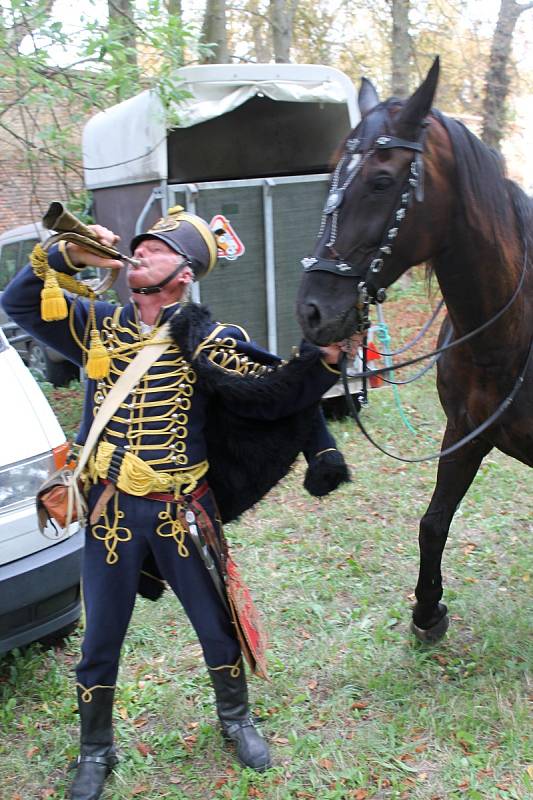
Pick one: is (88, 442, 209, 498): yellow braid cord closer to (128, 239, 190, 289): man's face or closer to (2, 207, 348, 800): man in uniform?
(2, 207, 348, 800): man in uniform

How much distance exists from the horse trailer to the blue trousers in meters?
3.83

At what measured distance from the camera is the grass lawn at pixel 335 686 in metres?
2.77

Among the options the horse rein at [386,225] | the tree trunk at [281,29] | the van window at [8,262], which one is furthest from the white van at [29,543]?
the tree trunk at [281,29]

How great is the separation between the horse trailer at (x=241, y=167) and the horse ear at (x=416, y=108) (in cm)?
351

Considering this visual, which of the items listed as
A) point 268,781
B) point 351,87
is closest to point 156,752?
point 268,781

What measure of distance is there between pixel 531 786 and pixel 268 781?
3.02 feet

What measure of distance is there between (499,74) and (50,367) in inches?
336

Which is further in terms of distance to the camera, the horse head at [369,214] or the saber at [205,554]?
the saber at [205,554]

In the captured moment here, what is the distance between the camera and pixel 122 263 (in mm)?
2551

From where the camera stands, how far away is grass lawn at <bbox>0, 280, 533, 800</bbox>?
9.09ft

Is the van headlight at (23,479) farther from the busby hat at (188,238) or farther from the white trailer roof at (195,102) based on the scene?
the white trailer roof at (195,102)

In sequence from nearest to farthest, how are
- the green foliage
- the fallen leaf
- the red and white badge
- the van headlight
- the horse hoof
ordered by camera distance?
the fallen leaf → the van headlight → the horse hoof → the green foliage → the red and white badge

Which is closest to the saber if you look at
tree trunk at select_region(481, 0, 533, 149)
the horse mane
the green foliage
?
the horse mane

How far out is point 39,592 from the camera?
3.07 m
